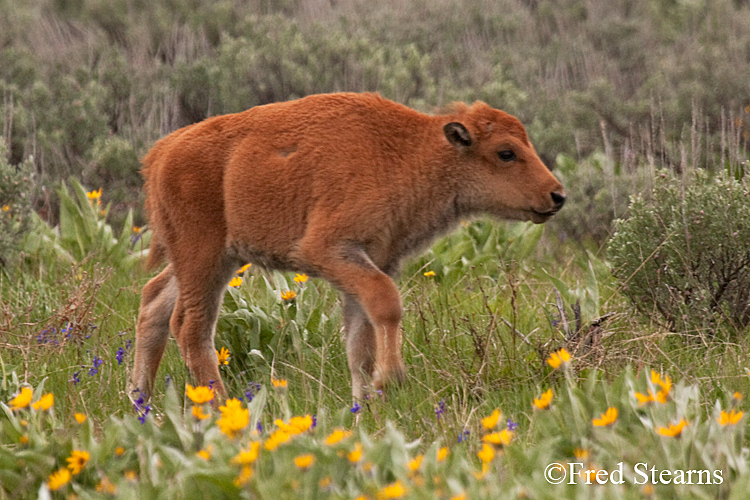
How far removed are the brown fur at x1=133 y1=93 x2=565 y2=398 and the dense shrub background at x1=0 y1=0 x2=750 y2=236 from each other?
1522 mm

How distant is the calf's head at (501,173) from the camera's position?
168 inches

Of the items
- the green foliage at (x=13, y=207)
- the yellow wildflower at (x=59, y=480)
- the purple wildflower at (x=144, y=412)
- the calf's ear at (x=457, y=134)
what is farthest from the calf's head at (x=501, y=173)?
the green foliage at (x=13, y=207)

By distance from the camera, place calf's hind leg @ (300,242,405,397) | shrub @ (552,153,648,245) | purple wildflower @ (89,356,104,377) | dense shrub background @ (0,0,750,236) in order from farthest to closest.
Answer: dense shrub background @ (0,0,750,236) < shrub @ (552,153,648,245) < purple wildflower @ (89,356,104,377) < calf's hind leg @ (300,242,405,397)

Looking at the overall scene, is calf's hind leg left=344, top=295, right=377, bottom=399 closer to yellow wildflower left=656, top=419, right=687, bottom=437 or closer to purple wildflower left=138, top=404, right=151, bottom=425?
purple wildflower left=138, top=404, right=151, bottom=425

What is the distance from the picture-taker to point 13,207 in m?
6.55

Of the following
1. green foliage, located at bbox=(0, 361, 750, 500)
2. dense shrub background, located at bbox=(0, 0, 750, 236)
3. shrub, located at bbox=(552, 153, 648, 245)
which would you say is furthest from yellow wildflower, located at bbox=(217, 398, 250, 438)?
shrub, located at bbox=(552, 153, 648, 245)

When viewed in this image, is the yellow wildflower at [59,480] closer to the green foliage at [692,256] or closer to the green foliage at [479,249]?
the green foliage at [692,256]

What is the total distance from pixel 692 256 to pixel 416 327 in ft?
5.07

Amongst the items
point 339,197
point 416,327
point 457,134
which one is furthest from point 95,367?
point 457,134

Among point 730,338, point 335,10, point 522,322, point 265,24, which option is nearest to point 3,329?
point 522,322

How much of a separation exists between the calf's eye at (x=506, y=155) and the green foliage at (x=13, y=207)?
376 cm

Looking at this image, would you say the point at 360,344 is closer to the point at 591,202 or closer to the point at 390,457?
the point at 390,457

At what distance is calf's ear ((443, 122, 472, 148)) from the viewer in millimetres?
4254

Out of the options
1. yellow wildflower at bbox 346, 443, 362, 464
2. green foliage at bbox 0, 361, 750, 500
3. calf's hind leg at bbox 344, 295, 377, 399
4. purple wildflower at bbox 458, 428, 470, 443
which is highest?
yellow wildflower at bbox 346, 443, 362, 464
